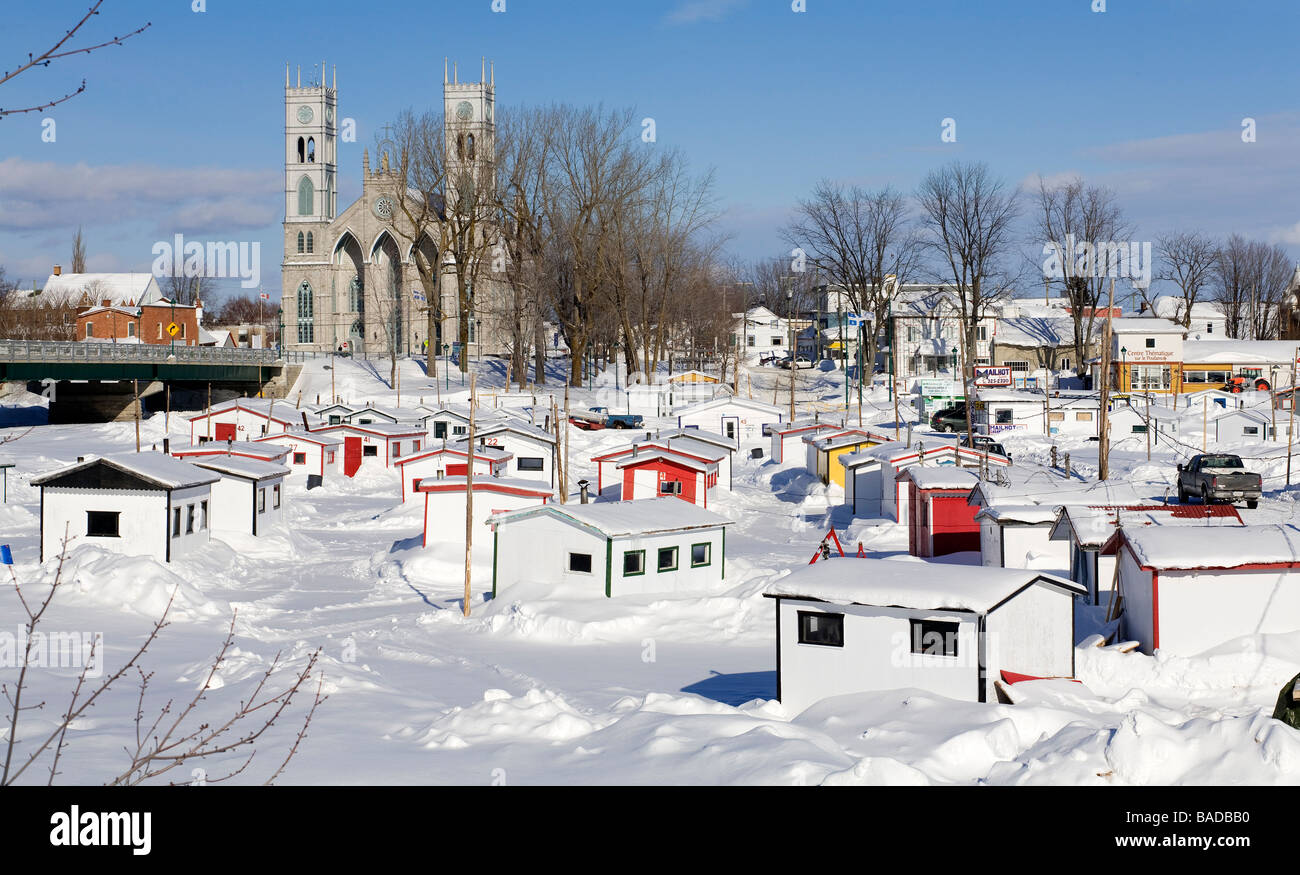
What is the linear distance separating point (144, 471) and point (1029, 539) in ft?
68.5

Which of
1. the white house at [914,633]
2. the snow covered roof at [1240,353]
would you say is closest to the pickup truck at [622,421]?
the snow covered roof at [1240,353]

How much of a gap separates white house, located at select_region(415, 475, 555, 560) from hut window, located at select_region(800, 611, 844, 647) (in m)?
16.1

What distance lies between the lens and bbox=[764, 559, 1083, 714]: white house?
16875 millimetres

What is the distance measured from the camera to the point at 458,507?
109 feet

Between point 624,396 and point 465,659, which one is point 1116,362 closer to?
point 624,396

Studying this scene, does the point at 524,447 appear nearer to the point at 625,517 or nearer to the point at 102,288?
the point at 625,517

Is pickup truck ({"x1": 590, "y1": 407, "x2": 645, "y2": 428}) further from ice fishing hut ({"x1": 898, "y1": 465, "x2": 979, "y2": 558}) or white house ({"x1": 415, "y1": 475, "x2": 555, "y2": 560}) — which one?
ice fishing hut ({"x1": 898, "y1": 465, "x2": 979, "y2": 558})

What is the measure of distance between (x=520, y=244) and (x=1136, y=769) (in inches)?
2757

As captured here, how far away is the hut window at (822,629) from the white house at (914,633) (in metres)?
0.01

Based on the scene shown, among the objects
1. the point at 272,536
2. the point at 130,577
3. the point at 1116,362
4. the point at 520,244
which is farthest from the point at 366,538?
the point at 1116,362

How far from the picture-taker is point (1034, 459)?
51.6m

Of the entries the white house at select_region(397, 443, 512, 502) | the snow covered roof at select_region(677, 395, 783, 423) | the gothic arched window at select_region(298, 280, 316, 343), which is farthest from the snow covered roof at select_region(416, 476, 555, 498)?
the gothic arched window at select_region(298, 280, 316, 343)

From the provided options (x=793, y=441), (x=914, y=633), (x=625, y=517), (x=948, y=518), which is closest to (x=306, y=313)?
(x=793, y=441)
